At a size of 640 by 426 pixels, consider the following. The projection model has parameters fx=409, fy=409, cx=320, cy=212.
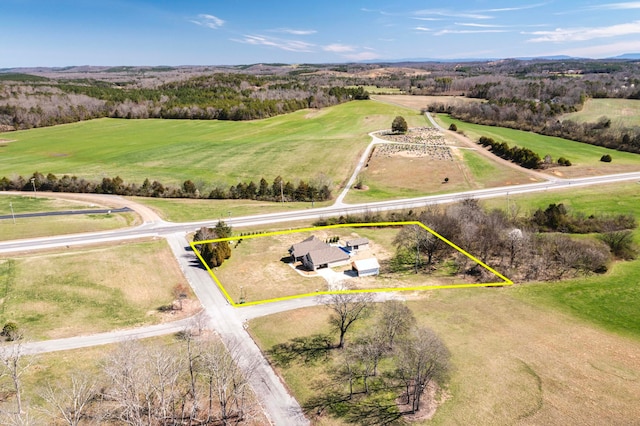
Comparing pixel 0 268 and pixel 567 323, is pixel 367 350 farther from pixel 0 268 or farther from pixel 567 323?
pixel 0 268

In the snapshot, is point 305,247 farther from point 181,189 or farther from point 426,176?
point 426,176

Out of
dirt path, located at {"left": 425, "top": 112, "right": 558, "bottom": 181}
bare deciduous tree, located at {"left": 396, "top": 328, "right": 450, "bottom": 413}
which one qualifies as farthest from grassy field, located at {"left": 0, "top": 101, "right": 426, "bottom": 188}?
bare deciduous tree, located at {"left": 396, "top": 328, "right": 450, "bottom": 413}

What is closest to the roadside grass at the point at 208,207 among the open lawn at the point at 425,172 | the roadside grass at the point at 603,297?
the open lawn at the point at 425,172

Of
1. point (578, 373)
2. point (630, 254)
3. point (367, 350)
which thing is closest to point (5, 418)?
point (367, 350)

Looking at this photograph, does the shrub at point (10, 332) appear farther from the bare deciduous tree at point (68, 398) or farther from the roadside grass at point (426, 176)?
the roadside grass at point (426, 176)

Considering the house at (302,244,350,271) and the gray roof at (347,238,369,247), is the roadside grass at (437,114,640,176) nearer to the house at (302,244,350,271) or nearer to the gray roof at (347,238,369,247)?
the gray roof at (347,238,369,247)
